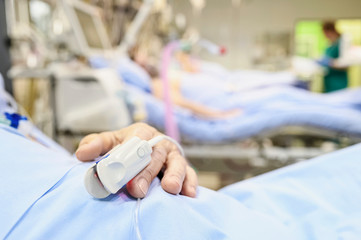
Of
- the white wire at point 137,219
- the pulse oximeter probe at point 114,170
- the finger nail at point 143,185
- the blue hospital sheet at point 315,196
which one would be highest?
the pulse oximeter probe at point 114,170

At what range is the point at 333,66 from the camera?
388cm

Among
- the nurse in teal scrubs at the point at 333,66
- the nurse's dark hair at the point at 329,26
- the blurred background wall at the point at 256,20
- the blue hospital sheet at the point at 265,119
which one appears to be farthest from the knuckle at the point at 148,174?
the nurse's dark hair at the point at 329,26

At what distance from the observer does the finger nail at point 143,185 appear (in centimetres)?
39

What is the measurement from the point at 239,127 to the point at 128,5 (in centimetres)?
155

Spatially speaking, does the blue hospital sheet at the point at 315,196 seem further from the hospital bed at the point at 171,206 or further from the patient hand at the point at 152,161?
the patient hand at the point at 152,161

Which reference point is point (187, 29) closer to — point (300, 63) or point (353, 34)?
point (300, 63)

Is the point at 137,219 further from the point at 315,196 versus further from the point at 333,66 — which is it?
the point at 333,66

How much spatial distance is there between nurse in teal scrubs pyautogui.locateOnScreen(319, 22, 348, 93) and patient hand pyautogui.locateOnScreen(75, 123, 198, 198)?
153 inches

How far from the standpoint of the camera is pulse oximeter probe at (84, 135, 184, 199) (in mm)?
344

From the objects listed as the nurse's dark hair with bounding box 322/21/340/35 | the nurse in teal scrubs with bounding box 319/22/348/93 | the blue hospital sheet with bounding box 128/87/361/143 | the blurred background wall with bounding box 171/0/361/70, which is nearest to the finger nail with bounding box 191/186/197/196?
the blue hospital sheet with bounding box 128/87/361/143

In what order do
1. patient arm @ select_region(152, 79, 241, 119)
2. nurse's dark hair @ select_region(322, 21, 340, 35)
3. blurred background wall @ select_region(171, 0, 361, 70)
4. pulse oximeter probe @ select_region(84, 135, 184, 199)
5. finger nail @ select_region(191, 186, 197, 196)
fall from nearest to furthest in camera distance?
pulse oximeter probe @ select_region(84, 135, 184, 199) → finger nail @ select_region(191, 186, 197, 196) → patient arm @ select_region(152, 79, 241, 119) → blurred background wall @ select_region(171, 0, 361, 70) → nurse's dark hair @ select_region(322, 21, 340, 35)

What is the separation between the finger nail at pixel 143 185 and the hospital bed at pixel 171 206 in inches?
0.4

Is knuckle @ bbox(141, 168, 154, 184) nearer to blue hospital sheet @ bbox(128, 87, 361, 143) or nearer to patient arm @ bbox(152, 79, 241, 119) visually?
blue hospital sheet @ bbox(128, 87, 361, 143)

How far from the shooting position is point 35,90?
231 cm
